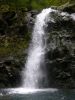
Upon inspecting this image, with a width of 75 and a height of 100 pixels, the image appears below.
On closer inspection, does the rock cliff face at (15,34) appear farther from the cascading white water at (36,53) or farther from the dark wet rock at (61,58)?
the dark wet rock at (61,58)

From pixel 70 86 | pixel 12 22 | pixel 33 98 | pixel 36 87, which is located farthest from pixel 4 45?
pixel 33 98

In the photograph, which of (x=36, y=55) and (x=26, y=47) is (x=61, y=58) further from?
(x=26, y=47)

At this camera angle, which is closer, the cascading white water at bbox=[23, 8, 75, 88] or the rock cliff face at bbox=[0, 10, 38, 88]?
the cascading white water at bbox=[23, 8, 75, 88]

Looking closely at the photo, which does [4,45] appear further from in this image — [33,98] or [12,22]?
[33,98]

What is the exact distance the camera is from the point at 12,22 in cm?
3097

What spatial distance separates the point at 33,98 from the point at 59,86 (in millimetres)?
7732

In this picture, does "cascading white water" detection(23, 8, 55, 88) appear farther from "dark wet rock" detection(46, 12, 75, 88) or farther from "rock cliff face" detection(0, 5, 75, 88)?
"dark wet rock" detection(46, 12, 75, 88)

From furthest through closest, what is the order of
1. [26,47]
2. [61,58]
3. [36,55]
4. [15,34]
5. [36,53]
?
[15,34]
[26,47]
[36,53]
[36,55]
[61,58]

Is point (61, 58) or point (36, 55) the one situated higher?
point (36, 55)

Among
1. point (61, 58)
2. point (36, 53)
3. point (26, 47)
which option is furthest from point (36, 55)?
point (61, 58)

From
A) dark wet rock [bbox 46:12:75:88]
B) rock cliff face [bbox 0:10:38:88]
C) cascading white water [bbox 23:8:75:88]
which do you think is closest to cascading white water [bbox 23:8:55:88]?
cascading white water [bbox 23:8:75:88]

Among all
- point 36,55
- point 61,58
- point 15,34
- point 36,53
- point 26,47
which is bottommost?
point 61,58

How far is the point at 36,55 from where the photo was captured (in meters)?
28.2

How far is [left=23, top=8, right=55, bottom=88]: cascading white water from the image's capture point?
26969mm
